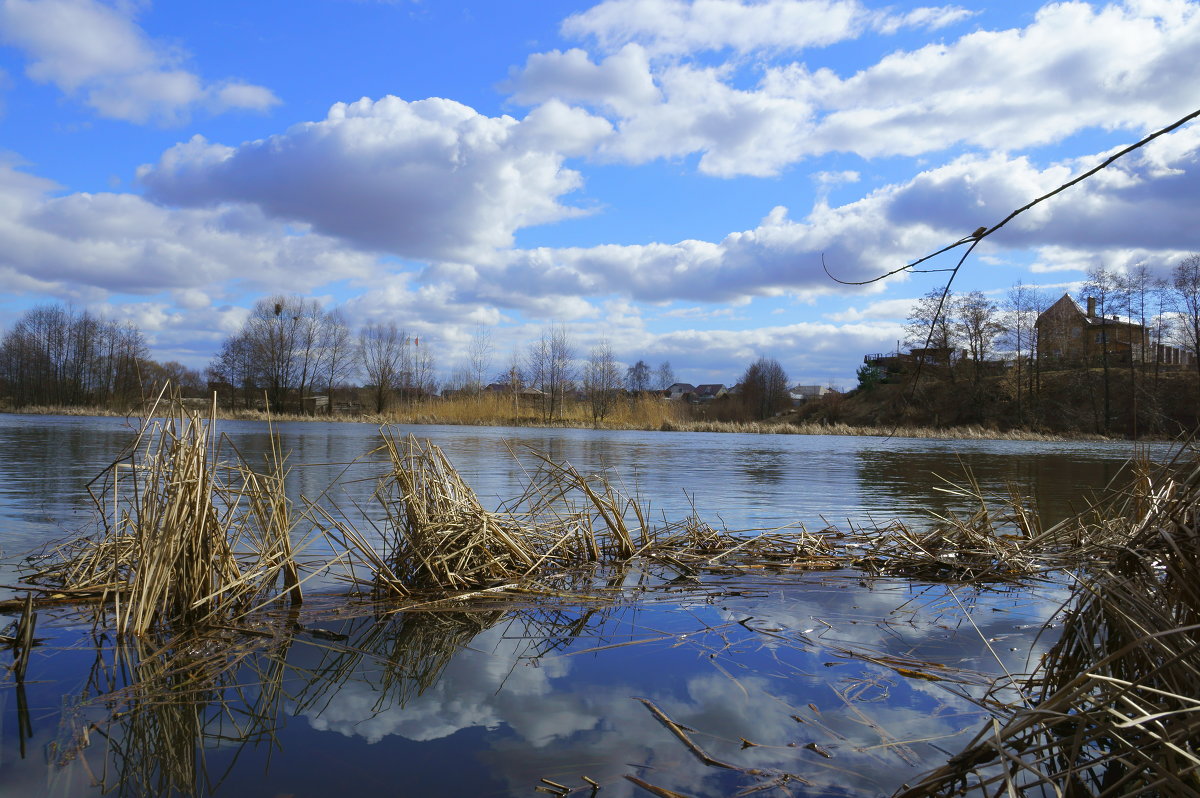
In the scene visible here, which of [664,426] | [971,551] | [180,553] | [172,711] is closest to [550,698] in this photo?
[172,711]

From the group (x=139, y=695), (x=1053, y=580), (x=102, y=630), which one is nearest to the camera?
(x=139, y=695)

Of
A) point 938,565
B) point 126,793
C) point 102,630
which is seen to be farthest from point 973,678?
point 102,630

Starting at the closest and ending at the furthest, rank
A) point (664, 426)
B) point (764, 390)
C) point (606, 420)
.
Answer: point (664, 426)
point (606, 420)
point (764, 390)

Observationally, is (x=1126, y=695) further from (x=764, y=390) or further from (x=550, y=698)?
(x=764, y=390)

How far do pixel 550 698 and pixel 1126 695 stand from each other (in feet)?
6.13

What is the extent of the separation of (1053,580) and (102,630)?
5.81m

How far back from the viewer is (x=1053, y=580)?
5145 millimetres

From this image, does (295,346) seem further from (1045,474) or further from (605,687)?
(605,687)

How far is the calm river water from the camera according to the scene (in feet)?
7.29

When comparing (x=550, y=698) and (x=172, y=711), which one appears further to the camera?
(x=550, y=698)

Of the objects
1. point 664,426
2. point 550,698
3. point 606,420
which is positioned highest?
point 606,420

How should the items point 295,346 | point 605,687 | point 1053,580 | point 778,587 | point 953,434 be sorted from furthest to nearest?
point 295,346 → point 953,434 → point 1053,580 → point 778,587 → point 605,687

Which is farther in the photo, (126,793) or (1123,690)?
(126,793)

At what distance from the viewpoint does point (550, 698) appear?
9.32 ft
